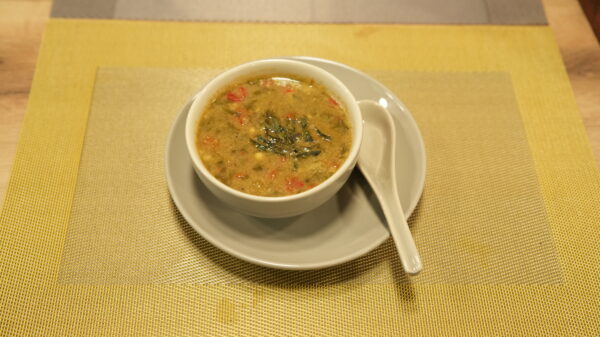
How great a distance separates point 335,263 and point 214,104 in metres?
0.55

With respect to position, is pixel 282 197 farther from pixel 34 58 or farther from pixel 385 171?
pixel 34 58

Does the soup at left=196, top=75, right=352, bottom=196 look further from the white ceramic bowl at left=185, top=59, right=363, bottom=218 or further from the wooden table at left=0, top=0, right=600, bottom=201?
the wooden table at left=0, top=0, right=600, bottom=201

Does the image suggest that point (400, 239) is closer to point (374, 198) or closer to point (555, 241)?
point (374, 198)

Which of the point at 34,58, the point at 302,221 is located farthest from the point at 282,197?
the point at 34,58

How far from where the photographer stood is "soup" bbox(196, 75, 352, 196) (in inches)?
48.3

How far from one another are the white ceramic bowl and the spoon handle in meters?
0.14

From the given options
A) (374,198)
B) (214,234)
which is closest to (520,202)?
(374,198)

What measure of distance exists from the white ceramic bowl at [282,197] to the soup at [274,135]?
22 mm

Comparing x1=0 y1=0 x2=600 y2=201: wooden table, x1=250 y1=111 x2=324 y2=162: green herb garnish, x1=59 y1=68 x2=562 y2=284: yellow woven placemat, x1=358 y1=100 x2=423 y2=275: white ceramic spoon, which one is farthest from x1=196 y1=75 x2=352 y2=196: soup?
x1=0 y1=0 x2=600 y2=201: wooden table

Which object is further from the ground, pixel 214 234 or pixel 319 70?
pixel 319 70

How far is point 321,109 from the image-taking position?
4.43ft

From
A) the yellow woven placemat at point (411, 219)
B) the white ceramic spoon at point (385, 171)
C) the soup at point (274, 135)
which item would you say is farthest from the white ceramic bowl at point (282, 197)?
the yellow woven placemat at point (411, 219)

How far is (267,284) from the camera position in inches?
51.8

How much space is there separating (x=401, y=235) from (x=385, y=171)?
0.21 m
